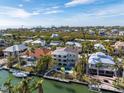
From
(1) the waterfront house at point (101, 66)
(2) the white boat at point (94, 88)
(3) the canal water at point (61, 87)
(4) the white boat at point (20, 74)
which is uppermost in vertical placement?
(1) the waterfront house at point (101, 66)

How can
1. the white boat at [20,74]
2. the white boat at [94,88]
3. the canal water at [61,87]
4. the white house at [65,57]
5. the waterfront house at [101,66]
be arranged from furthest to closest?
the white house at [65,57]
the white boat at [20,74]
the waterfront house at [101,66]
the canal water at [61,87]
the white boat at [94,88]

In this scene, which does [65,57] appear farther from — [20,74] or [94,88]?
[94,88]

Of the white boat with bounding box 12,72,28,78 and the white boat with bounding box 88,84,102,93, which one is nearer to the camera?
the white boat with bounding box 88,84,102,93

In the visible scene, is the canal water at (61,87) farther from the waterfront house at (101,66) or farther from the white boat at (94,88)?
the waterfront house at (101,66)

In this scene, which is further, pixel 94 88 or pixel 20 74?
pixel 20 74

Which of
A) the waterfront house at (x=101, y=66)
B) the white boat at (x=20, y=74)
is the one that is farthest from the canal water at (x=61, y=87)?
the waterfront house at (x=101, y=66)

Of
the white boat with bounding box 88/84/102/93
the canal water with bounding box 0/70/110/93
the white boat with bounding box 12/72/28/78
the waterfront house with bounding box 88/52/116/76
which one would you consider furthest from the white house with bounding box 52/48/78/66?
the white boat with bounding box 88/84/102/93

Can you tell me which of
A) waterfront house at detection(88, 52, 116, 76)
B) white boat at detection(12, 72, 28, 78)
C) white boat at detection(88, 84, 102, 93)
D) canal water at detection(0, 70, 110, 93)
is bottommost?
Answer: canal water at detection(0, 70, 110, 93)

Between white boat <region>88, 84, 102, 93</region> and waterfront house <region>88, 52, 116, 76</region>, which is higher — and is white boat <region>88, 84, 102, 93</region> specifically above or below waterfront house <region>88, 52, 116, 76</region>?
below

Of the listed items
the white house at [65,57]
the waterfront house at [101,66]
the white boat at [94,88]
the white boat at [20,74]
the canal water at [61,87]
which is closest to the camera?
the white boat at [94,88]

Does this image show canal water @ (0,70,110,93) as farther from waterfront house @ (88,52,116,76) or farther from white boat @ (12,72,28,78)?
waterfront house @ (88,52,116,76)

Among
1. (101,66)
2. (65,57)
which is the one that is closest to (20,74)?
(65,57)

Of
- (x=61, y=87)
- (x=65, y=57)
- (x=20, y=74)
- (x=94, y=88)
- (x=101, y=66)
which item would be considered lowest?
(x=61, y=87)
